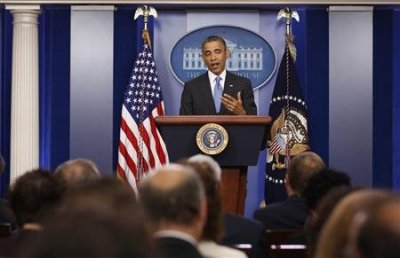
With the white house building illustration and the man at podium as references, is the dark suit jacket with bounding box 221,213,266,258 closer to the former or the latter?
the man at podium

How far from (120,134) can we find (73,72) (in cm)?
81

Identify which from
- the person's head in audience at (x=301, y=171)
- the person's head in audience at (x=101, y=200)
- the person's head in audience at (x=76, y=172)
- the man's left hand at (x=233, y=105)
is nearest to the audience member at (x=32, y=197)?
the person's head in audience at (x=76, y=172)

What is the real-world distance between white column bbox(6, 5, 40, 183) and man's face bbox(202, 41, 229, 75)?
8.37 ft

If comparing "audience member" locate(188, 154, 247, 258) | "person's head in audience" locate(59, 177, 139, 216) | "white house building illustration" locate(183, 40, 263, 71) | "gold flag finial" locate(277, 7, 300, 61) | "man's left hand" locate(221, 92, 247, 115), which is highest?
"gold flag finial" locate(277, 7, 300, 61)

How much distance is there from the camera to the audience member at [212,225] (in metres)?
3.29

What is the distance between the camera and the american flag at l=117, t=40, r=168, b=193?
31.3 feet

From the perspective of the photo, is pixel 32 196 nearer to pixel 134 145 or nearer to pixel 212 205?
pixel 212 205

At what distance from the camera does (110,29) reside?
9.94 meters

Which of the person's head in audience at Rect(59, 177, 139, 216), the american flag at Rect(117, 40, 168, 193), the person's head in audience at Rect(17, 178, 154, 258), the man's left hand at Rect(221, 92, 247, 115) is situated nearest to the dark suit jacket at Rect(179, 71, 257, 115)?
the man's left hand at Rect(221, 92, 247, 115)

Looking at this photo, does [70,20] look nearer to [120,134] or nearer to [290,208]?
[120,134]

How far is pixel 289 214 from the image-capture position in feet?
17.3

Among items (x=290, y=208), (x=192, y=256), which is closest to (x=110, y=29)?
(x=290, y=208)

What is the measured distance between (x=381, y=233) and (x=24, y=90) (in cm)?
870

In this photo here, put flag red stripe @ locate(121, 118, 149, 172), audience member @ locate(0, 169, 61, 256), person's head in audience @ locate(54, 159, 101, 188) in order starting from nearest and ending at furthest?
1. audience member @ locate(0, 169, 61, 256)
2. person's head in audience @ locate(54, 159, 101, 188)
3. flag red stripe @ locate(121, 118, 149, 172)
